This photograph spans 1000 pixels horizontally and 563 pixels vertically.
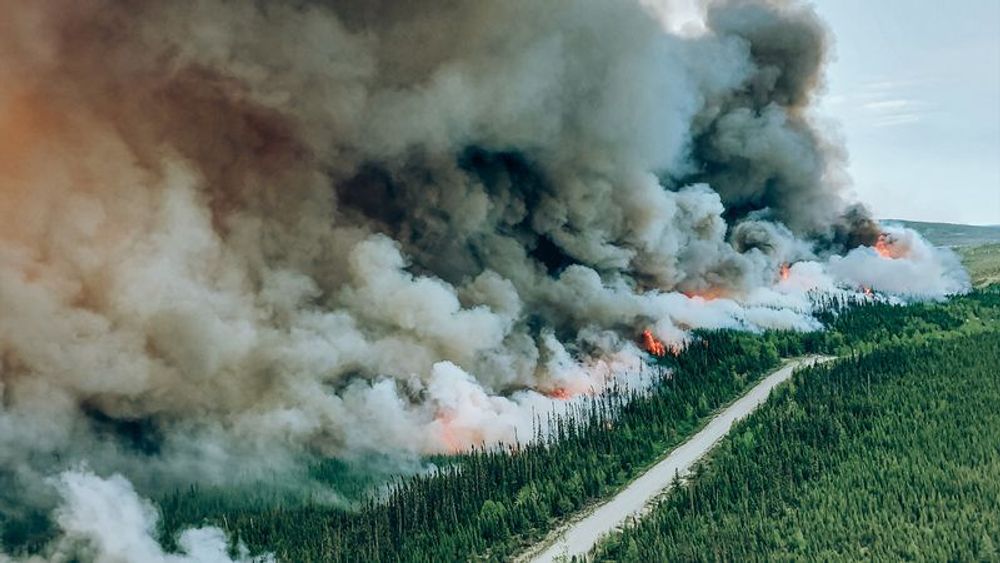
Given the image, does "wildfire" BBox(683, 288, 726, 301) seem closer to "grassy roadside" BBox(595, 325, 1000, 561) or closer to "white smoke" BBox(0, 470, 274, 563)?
"grassy roadside" BBox(595, 325, 1000, 561)

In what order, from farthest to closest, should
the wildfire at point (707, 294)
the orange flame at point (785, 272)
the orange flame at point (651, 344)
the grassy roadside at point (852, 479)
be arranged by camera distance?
the orange flame at point (785, 272), the wildfire at point (707, 294), the orange flame at point (651, 344), the grassy roadside at point (852, 479)

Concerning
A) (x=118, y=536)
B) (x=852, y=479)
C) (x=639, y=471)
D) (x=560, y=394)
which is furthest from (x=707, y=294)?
(x=118, y=536)

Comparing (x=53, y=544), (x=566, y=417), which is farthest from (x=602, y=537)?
(x=53, y=544)

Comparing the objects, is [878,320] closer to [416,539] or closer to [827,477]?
[827,477]

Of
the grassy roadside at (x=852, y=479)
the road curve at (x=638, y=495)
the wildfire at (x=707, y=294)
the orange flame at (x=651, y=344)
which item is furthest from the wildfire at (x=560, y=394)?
the wildfire at (x=707, y=294)

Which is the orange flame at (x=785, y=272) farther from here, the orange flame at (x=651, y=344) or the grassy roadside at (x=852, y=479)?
the grassy roadside at (x=852, y=479)

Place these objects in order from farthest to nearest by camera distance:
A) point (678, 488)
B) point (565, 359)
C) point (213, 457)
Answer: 1. point (565, 359)
2. point (213, 457)
3. point (678, 488)
